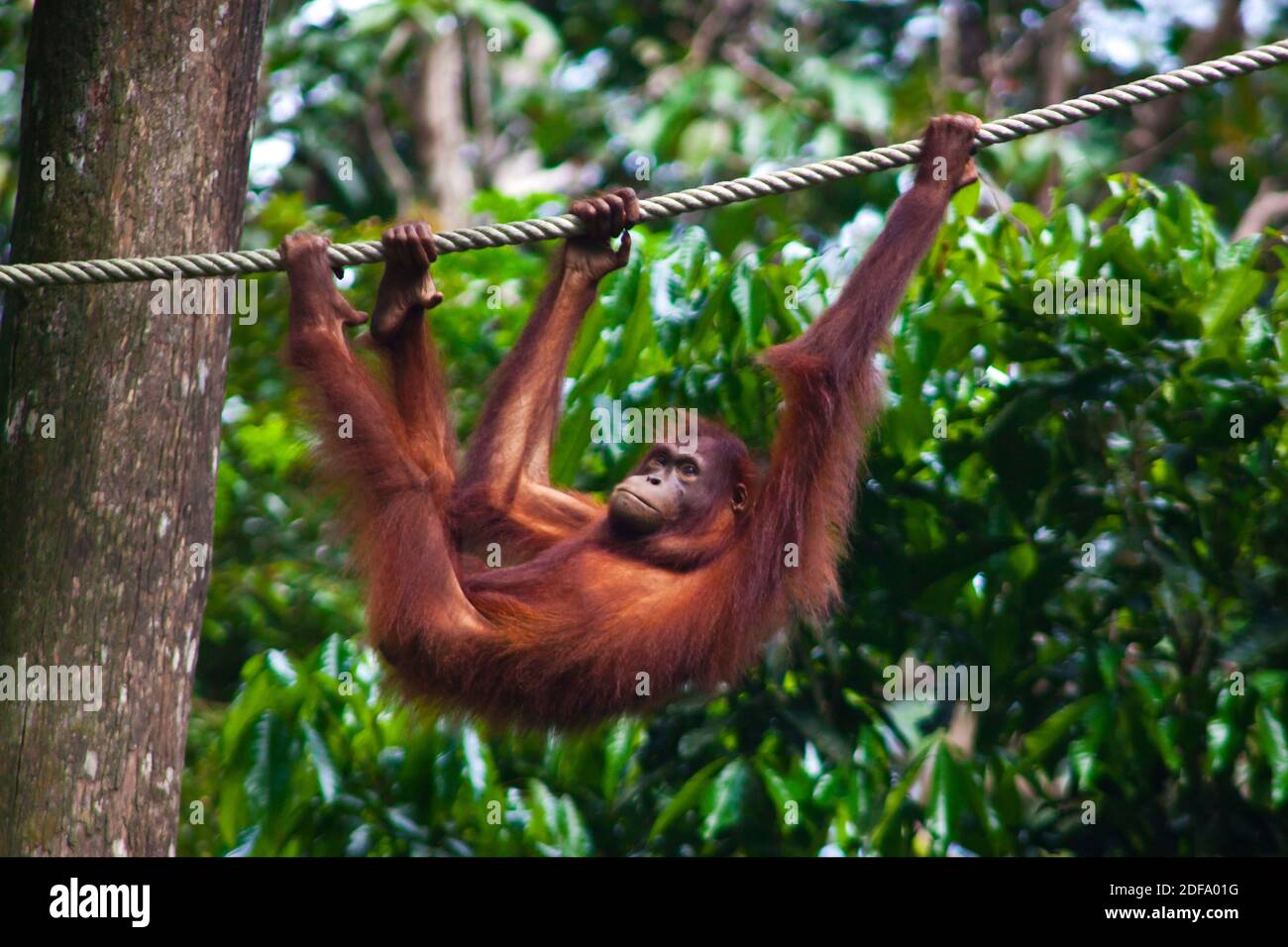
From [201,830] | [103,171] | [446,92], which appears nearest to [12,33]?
[446,92]

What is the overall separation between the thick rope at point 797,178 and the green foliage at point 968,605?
740 mm

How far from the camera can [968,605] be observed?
5.04 m

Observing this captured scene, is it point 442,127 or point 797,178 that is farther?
point 442,127

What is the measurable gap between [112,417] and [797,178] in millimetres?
1850

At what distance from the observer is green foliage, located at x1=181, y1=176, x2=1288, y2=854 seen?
15.2ft

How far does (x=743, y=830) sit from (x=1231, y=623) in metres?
1.79

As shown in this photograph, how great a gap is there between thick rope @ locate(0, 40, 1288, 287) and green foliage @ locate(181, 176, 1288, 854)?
74 centimetres

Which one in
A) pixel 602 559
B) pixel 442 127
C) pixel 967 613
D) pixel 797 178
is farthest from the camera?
pixel 442 127

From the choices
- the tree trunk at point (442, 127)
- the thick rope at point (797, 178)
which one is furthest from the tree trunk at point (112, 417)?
the tree trunk at point (442, 127)

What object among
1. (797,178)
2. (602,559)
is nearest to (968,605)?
(602,559)

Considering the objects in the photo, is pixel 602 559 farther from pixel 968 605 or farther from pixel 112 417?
pixel 112 417

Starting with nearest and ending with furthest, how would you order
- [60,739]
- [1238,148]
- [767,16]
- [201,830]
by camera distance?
[60,739] → [201,830] → [1238,148] → [767,16]

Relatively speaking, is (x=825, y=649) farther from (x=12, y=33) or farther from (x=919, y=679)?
(x=12, y=33)

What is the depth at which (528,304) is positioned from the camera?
6.83 metres
